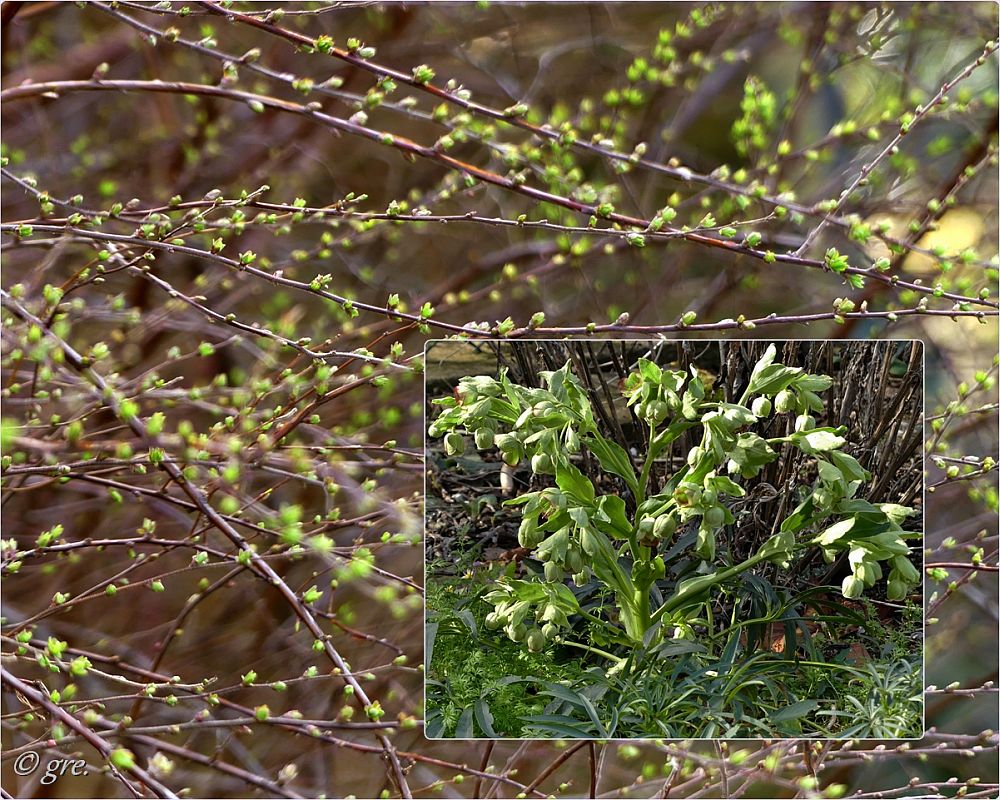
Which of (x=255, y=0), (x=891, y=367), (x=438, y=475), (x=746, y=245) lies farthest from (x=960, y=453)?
(x=255, y=0)

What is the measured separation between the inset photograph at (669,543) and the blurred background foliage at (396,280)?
6 centimetres

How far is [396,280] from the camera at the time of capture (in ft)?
5.61

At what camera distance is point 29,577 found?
1631 millimetres

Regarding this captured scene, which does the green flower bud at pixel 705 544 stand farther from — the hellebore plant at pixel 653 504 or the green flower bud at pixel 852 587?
the green flower bud at pixel 852 587

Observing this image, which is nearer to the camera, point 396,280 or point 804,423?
point 804,423

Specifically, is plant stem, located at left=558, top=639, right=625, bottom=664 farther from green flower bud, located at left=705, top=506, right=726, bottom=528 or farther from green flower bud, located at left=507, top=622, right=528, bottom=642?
green flower bud, located at left=705, top=506, right=726, bottom=528

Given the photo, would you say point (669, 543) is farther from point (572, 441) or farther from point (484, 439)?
point (484, 439)

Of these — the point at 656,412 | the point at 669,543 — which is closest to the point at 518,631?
the point at 669,543

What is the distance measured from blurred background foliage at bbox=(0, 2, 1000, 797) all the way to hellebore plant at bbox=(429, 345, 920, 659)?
0.11 m

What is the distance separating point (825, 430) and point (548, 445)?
0.39 metres

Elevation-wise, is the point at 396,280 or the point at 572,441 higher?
the point at 396,280

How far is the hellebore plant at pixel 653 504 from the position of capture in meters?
1.37

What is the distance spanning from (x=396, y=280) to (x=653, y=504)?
0.62 m

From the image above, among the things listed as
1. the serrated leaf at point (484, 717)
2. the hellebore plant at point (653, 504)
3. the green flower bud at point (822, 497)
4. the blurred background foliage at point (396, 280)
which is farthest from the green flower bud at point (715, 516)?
the serrated leaf at point (484, 717)
